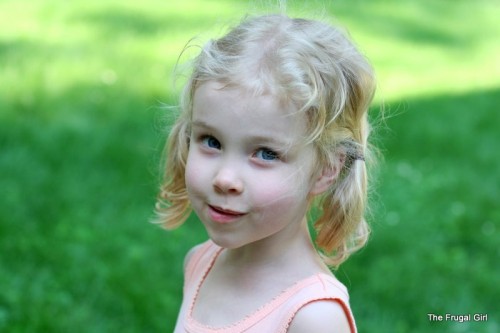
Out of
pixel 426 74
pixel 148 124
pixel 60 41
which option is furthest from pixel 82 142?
pixel 426 74

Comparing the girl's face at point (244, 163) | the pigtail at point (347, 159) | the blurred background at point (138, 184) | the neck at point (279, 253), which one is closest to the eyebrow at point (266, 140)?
the girl's face at point (244, 163)

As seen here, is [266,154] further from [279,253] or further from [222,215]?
[279,253]

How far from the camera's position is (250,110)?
1980 mm

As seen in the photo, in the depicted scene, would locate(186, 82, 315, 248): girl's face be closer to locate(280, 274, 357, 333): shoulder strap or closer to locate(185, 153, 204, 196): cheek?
locate(185, 153, 204, 196): cheek

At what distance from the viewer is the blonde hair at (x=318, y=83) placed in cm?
203

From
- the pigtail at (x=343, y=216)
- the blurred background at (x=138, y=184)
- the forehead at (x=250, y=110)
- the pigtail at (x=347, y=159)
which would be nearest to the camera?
the forehead at (x=250, y=110)

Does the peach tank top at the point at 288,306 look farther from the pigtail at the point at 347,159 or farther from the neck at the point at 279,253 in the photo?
the pigtail at the point at 347,159

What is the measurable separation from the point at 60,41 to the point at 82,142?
1.65 meters

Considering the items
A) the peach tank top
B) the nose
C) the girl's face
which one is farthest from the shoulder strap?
the nose

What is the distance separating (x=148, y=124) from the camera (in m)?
5.24

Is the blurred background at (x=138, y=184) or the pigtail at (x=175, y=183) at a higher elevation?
the pigtail at (x=175, y=183)

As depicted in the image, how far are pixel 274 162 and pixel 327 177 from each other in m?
0.20

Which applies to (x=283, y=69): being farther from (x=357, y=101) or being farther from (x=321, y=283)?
(x=321, y=283)

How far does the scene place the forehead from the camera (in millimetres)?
1982
